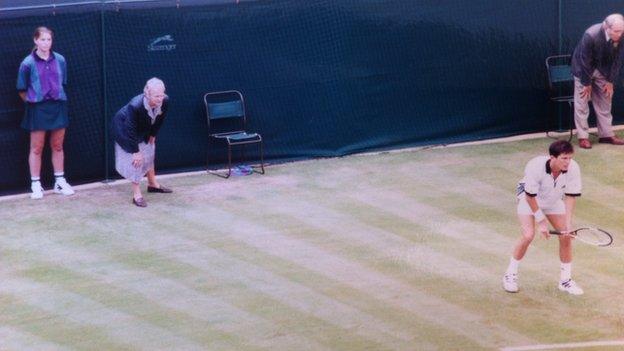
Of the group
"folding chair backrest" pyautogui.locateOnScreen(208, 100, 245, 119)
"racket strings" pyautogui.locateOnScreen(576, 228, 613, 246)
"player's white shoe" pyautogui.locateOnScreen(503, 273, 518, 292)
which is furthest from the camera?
"folding chair backrest" pyautogui.locateOnScreen(208, 100, 245, 119)

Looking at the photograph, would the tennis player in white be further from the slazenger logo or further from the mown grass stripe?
the slazenger logo

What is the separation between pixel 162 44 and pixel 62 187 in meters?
2.41

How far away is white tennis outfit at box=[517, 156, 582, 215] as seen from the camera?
12523 mm

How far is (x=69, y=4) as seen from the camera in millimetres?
17000

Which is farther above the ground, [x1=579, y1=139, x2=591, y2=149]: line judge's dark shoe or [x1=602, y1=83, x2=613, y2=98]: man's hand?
[x1=602, y1=83, x2=613, y2=98]: man's hand

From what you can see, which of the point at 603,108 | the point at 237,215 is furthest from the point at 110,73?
the point at 603,108

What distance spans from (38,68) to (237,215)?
3164mm

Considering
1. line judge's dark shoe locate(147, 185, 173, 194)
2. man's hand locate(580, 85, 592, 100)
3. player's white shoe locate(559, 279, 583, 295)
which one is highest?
man's hand locate(580, 85, 592, 100)

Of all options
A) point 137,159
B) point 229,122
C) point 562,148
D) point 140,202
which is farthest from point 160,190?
point 562,148

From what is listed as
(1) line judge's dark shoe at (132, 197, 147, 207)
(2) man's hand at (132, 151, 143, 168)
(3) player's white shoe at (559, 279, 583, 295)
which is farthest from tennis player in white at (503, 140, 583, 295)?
(1) line judge's dark shoe at (132, 197, 147, 207)

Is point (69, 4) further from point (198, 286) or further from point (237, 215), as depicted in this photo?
point (198, 286)

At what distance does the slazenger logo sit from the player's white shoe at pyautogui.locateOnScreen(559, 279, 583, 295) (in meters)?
7.13

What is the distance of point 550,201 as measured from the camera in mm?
12742

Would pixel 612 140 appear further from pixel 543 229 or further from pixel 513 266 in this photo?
pixel 543 229
